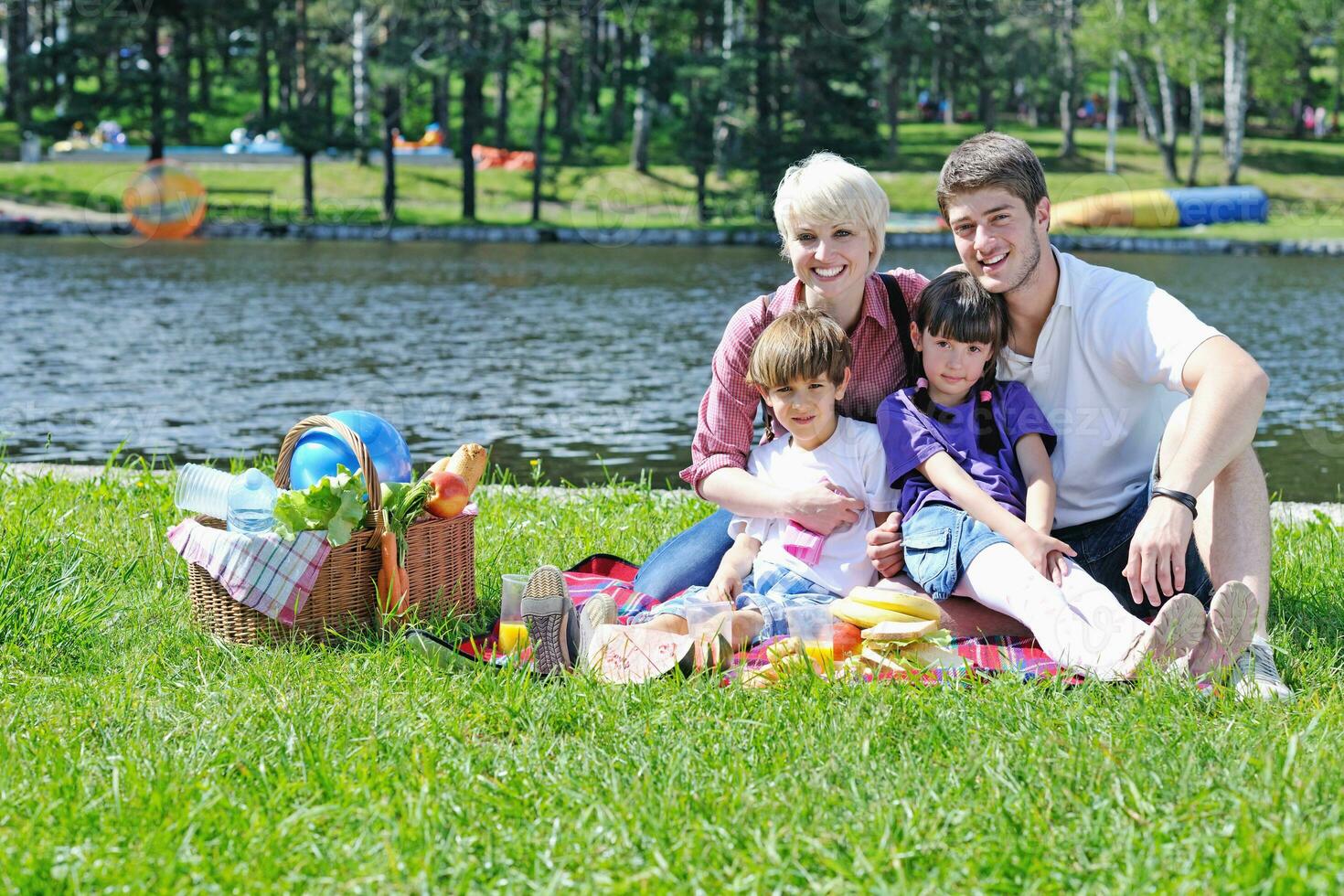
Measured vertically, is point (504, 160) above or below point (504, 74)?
below

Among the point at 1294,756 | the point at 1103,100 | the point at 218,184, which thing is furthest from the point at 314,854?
the point at 1103,100

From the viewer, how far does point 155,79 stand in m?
38.6

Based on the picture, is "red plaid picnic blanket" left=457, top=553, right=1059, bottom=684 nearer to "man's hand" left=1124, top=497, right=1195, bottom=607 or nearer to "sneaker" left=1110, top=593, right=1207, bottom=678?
"sneaker" left=1110, top=593, right=1207, bottom=678

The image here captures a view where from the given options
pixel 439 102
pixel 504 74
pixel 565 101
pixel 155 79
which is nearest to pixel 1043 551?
pixel 504 74

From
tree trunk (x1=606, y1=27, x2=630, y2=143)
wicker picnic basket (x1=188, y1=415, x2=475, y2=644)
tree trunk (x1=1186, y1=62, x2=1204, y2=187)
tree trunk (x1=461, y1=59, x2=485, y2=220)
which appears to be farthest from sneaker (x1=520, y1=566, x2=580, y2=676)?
tree trunk (x1=606, y1=27, x2=630, y2=143)

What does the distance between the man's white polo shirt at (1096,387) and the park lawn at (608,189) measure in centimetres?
3116

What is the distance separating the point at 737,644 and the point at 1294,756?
66.0 inches

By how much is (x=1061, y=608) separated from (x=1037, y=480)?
539 mm

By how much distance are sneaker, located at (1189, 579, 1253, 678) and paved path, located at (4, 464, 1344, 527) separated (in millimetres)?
2589

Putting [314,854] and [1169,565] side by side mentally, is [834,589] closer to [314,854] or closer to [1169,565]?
[1169,565]

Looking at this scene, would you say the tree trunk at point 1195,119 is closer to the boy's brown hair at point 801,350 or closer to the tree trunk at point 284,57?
the tree trunk at point 284,57

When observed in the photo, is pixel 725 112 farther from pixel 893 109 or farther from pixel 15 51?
pixel 15 51

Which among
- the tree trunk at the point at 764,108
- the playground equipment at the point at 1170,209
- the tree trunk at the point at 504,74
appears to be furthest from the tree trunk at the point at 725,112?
the playground equipment at the point at 1170,209

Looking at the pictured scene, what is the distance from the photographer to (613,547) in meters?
5.69
